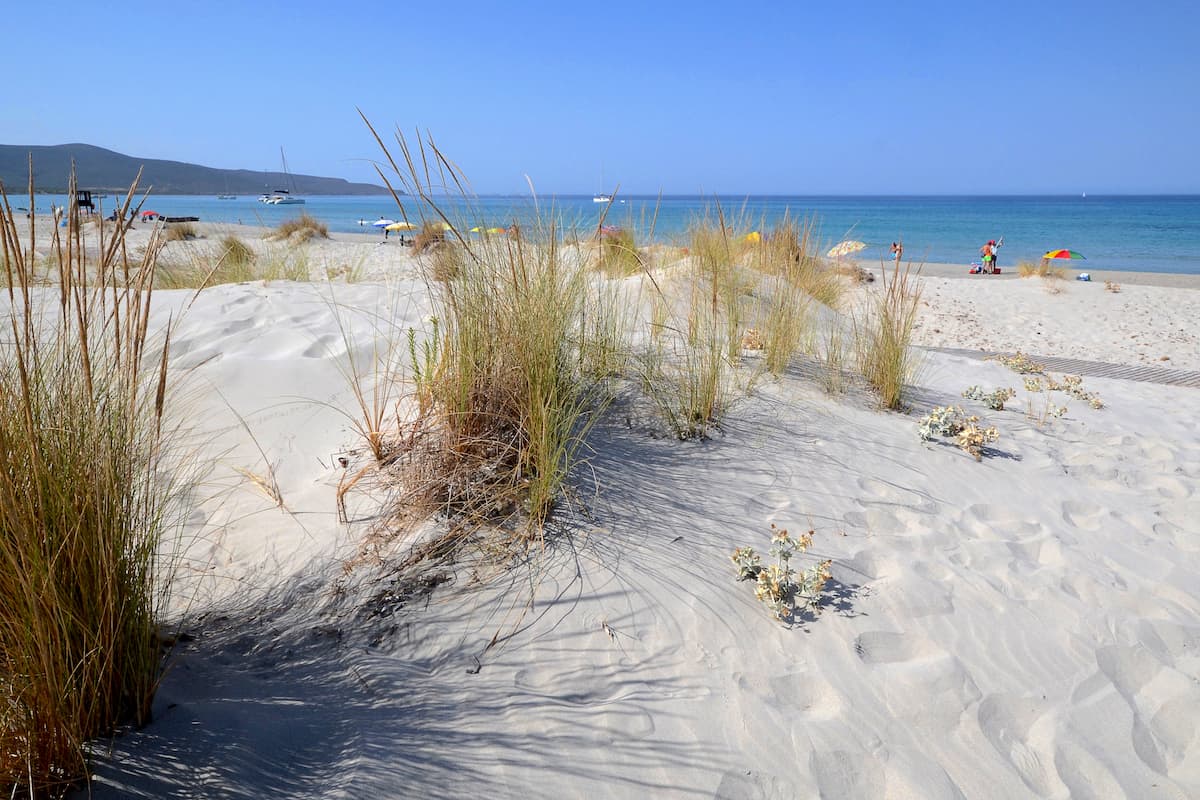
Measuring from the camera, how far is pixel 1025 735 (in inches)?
67.6

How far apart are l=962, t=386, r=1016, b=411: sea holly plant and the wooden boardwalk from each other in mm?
1822

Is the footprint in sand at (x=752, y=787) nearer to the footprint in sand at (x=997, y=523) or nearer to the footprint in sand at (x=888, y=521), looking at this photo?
the footprint in sand at (x=888, y=521)

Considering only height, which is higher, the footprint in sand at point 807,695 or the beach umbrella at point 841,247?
the beach umbrella at point 841,247

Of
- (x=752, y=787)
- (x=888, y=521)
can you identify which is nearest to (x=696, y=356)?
(x=888, y=521)

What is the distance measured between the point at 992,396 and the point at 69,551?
4.38 meters

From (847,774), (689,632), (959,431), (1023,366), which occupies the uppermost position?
(1023,366)

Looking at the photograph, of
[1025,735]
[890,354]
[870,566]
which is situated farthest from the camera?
[890,354]

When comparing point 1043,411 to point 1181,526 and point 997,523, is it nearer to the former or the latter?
point 1181,526

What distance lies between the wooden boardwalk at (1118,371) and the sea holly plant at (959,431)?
8.85 feet

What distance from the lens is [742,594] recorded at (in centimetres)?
212

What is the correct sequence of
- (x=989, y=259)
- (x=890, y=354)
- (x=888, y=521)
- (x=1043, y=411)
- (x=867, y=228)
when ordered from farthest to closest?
(x=867, y=228) → (x=989, y=259) → (x=1043, y=411) → (x=890, y=354) → (x=888, y=521)

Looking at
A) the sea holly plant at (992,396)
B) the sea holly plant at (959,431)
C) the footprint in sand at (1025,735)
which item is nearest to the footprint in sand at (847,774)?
the footprint in sand at (1025,735)

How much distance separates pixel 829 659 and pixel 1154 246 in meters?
30.1

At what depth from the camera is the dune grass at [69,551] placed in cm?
124
